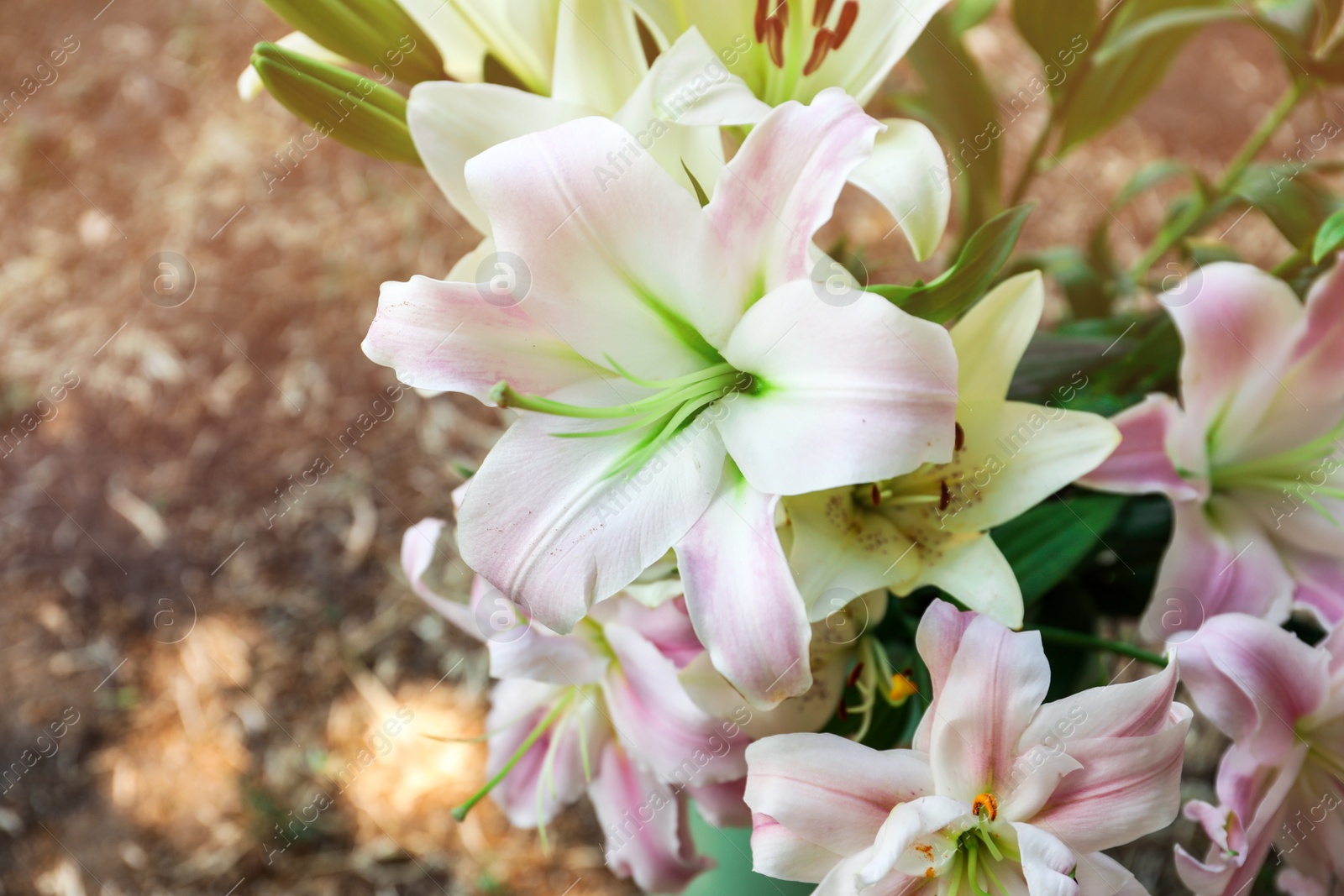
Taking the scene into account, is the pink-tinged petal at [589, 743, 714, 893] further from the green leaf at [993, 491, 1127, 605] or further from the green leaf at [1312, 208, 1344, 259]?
the green leaf at [1312, 208, 1344, 259]

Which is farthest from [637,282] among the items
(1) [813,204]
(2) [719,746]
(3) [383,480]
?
(3) [383,480]

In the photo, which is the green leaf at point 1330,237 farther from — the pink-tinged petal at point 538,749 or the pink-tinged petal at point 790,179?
the pink-tinged petal at point 538,749

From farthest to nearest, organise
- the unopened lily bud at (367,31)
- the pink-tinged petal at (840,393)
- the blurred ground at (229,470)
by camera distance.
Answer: the blurred ground at (229,470)
the unopened lily bud at (367,31)
the pink-tinged petal at (840,393)

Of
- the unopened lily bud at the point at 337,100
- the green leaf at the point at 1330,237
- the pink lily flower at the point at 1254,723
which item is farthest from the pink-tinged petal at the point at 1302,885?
the unopened lily bud at the point at 337,100

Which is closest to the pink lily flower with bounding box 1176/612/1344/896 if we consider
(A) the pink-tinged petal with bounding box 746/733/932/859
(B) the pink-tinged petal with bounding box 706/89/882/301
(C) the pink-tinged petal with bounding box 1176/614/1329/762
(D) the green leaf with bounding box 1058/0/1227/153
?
(C) the pink-tinged petal with bounding box 1176/614/1329/762

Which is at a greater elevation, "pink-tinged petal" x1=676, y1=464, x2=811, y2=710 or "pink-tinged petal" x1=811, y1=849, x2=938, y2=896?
"pink-tinged petal" x1=676, y1=464, x2=811, y2=710
